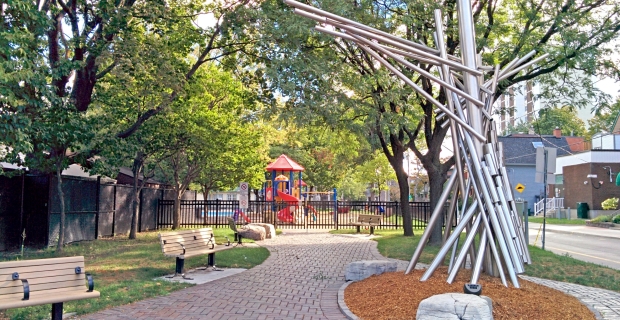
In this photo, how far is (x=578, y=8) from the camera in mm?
13641

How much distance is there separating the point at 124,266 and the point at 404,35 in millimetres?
10125

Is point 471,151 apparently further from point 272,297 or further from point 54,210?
point 54,210

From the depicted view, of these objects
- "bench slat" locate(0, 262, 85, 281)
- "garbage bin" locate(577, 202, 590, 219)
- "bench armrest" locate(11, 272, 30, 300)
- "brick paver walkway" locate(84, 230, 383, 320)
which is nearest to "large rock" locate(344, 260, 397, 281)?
"brick paver walkway" locate(84, 230, 383, 320)

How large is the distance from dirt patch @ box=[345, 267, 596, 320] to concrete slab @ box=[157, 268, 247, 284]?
9.38 feet

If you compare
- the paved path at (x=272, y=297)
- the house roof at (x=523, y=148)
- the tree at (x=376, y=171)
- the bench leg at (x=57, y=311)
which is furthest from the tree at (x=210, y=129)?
the house roof at (x=523, y=148)

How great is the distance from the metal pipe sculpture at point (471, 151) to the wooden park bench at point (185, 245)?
444 cm

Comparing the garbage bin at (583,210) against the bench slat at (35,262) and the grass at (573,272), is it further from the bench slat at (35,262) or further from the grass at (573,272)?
the bench slat at (35,262)

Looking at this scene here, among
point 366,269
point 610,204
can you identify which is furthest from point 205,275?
point 610,204

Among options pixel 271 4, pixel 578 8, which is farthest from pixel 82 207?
pixel 578 8

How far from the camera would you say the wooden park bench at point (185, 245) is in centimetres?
988

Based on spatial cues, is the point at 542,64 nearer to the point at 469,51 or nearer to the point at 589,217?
the point at 469,51

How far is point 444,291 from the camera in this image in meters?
7.21

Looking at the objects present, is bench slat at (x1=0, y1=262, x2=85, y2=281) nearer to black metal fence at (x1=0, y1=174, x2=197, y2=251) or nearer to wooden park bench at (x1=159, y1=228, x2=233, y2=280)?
wooden park bench at (x1=159, y1=228, x2=233, y2=280)

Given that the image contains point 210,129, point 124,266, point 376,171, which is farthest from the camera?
point 376,171
